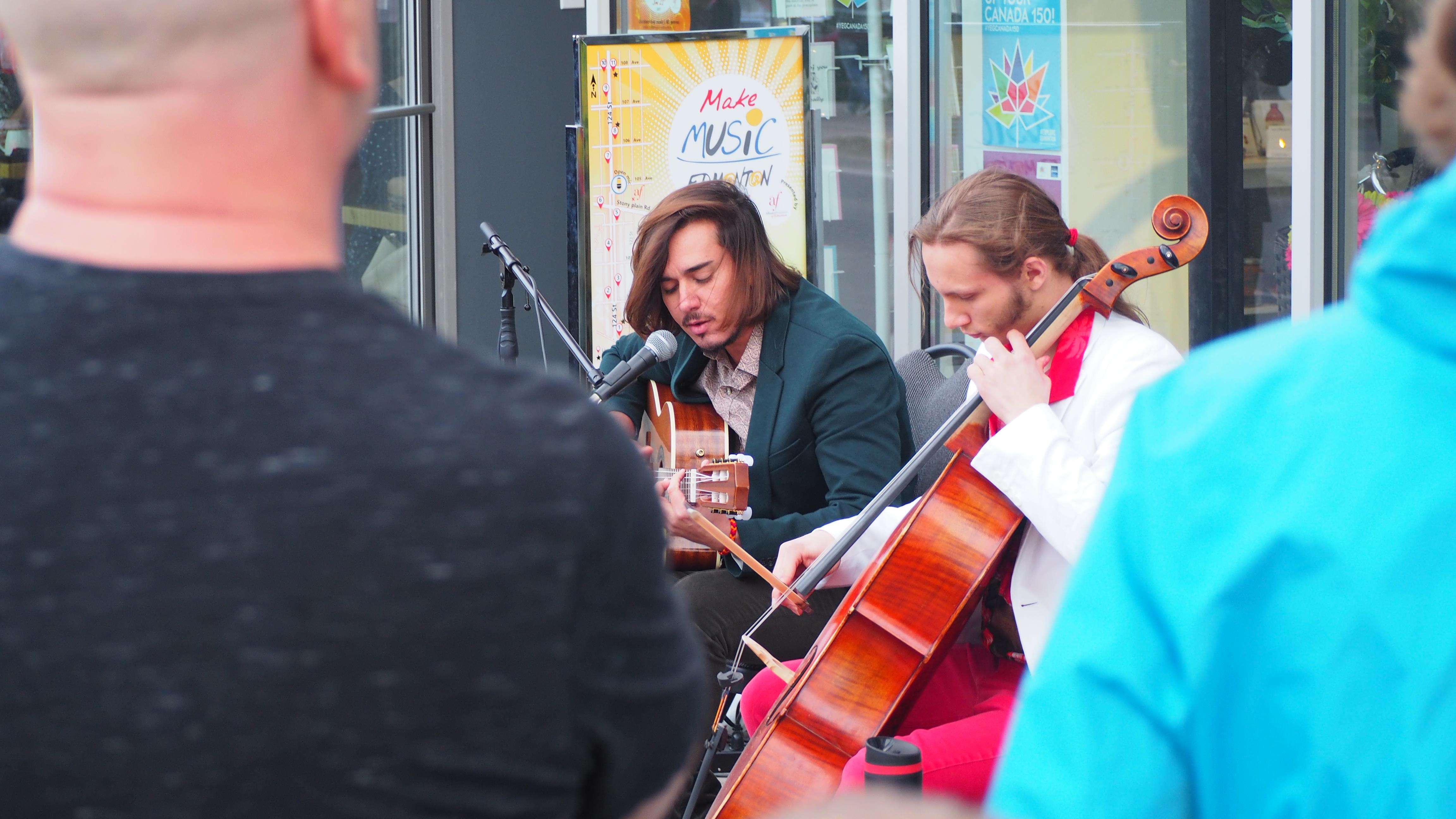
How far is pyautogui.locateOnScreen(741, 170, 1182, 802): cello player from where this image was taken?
1795 millimetres

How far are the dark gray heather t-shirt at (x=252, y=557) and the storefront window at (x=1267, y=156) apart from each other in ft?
8.99

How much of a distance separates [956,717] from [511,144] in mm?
4109

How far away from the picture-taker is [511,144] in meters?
5.54


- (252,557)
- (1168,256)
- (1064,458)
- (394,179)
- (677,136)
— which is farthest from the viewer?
(394,179)

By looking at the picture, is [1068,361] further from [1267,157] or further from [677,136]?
[677,136]

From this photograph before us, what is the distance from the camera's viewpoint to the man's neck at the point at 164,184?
54 centimetres

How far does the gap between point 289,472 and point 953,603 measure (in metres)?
1.50

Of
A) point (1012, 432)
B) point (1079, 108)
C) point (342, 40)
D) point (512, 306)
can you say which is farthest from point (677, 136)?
point (342, 40)

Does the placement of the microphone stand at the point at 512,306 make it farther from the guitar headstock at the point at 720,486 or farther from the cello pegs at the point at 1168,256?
the cello pegs at the point at 1168,256

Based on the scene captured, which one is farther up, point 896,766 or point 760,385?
point 760,385

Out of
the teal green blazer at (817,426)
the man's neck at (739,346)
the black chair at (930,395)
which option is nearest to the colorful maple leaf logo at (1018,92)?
the black chair at (930,395)

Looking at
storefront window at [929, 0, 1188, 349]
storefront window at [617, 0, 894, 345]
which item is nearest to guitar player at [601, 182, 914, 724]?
storefront window at [929, 0, 1188, 349]

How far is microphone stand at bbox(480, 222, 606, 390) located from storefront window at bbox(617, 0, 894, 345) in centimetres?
183

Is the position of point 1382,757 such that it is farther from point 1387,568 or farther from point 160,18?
point 160,18
